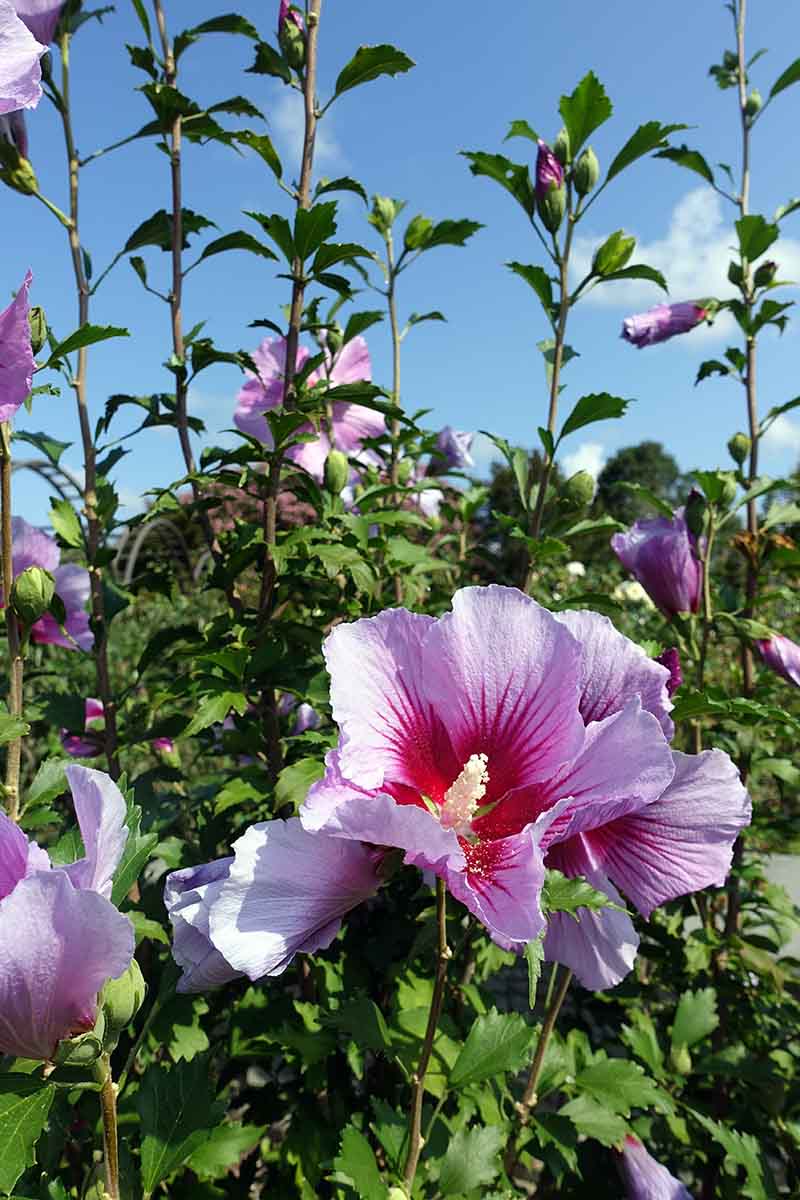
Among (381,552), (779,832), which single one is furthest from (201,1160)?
(779,832)

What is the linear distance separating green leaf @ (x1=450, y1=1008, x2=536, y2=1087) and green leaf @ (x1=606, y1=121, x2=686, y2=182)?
137 cm

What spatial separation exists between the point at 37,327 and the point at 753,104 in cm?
223

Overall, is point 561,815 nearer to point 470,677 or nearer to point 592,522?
point 470,677

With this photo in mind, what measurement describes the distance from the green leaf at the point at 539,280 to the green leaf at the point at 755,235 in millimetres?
715

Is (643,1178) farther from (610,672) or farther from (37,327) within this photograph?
(37,327)

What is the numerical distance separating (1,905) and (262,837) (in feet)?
0.59

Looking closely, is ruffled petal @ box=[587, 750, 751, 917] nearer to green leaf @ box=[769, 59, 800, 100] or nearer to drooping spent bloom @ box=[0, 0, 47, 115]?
drooping spent bloom @ box=[0, 0, 47, 115]

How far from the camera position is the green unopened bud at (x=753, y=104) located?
228 centimetres

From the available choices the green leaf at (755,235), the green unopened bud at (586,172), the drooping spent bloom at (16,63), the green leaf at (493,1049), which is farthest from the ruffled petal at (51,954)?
the green leaf at (755,235)

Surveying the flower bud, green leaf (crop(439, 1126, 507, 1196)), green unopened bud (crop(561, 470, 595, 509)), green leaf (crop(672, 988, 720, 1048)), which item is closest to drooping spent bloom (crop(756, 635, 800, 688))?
the flower bud

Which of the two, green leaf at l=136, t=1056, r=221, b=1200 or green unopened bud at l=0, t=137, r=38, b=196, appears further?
green unopened bud at l=0, t=137, r=38, b=196

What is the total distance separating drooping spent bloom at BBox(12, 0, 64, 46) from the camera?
1.27m

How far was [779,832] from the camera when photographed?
1812mm

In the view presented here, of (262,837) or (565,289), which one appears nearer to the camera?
(262,837)
